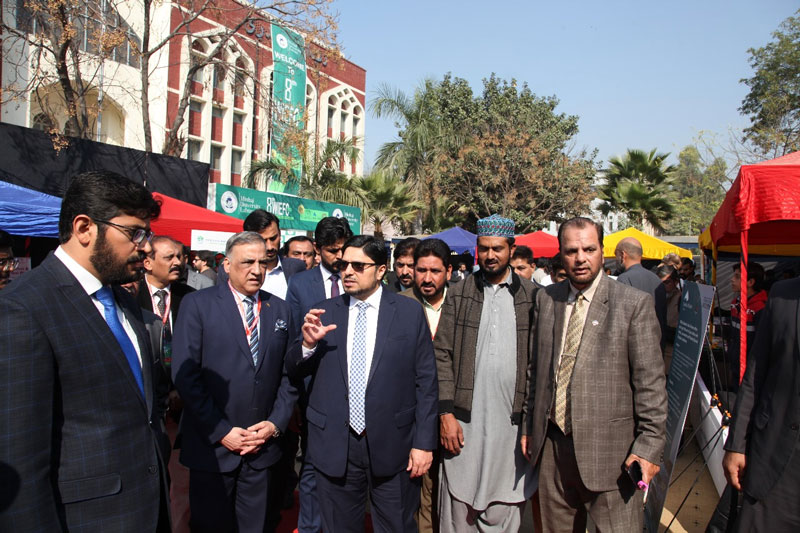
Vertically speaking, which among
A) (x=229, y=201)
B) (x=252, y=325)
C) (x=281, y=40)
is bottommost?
(x=252, y=325)

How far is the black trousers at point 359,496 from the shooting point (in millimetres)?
2924

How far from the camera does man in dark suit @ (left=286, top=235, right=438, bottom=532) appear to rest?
9.51 ft

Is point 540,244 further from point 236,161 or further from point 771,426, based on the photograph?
point 236,161

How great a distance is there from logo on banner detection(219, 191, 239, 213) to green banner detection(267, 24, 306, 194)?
6.47 ft

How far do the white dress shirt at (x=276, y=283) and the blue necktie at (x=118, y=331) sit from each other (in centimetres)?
270

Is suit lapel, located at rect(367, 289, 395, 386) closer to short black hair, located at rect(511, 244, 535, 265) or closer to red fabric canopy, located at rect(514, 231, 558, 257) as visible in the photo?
short black hair, located at rect(511, 244, 535, 265)

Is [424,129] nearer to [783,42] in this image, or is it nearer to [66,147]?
[783,42]

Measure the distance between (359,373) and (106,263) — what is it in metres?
1.52

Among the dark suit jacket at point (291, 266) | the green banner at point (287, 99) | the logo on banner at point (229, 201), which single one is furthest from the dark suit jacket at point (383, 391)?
the green banner at point (287, 99)

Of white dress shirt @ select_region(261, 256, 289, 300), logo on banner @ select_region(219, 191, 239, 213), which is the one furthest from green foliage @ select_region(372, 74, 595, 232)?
white dress shirt @ select_region(261, 256, 289, 300)

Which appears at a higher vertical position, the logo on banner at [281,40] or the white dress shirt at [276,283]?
the logo on banner at [281,40]

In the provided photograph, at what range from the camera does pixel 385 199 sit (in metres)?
20.3

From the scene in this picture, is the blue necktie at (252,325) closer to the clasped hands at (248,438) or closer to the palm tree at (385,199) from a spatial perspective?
the clasped hands at (248,438)

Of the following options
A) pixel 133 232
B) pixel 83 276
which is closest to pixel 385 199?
pixel 133 232
